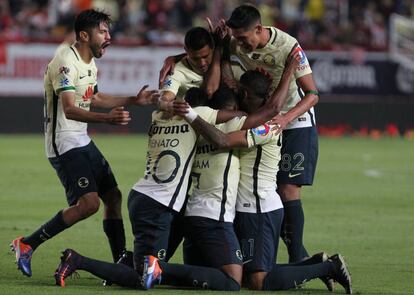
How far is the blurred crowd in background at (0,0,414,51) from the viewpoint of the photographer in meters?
29.1

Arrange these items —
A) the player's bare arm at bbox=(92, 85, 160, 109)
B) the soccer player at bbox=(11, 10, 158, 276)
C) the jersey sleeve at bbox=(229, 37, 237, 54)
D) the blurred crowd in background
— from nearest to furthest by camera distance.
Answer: the player's bare arm at bbox=(92, 85, 160, 109), the jersey sleeve at bbox=(229, 37, 237, 54), the soccer player at bbox=(11, 10, 158, 276), the blurred crowd in background

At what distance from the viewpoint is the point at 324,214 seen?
1468 cm

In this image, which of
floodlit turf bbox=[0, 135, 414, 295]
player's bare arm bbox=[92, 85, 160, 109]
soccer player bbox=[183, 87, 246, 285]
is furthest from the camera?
floodlit turf bbox=[0, 135, 414, 295]

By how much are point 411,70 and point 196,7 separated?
231 inches

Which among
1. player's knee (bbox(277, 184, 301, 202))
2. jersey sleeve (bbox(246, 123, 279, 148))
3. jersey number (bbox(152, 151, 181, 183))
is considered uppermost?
jersey sleeve (bbox(246, 123, 279, 148))

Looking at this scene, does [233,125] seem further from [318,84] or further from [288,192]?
[318,84]

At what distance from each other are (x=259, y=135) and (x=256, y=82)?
1.42 feet

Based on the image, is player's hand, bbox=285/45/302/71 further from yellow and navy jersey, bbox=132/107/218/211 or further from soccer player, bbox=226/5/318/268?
yellow and navy jersey, bbox=132/107/218/211

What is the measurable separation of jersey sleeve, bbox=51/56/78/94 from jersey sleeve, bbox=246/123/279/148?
176cm

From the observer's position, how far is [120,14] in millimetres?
30359

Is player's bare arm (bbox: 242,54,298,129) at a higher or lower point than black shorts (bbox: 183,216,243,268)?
higher

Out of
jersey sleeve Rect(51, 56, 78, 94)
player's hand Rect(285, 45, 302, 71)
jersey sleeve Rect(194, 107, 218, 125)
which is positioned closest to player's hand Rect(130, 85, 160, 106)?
jersey sleeve Rect(194, 107, 218, 125)

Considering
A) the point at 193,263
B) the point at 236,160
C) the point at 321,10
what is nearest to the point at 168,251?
the point at 193,263

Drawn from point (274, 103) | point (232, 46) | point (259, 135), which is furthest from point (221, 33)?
point (259, 135)
